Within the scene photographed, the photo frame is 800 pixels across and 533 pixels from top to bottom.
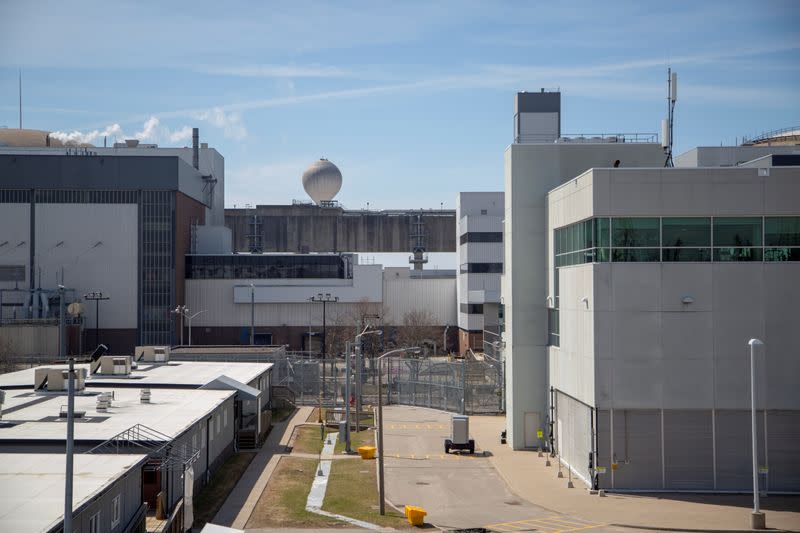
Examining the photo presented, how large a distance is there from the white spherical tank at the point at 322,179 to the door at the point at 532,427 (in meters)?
75.1

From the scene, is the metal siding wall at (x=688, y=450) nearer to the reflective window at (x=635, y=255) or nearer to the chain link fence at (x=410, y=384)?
the reflective window at (x=635, y=255)

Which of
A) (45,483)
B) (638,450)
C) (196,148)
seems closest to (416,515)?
(638,450)

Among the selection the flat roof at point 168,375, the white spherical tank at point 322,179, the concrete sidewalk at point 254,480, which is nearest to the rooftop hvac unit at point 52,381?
the flat roof at point 168,375

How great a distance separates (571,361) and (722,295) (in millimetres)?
7543

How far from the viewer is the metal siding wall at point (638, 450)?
36906mm

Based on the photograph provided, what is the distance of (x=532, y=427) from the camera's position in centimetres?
4809

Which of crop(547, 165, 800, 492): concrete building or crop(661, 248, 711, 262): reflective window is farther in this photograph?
crop(661, 248, 711, 262): reflective window

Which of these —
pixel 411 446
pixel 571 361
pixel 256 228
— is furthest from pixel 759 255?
pixel 256 228

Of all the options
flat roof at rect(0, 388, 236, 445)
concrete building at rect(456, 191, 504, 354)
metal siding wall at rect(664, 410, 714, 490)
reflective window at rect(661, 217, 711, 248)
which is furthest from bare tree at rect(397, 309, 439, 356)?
reflective window at rect(661, 217, 711, 248)

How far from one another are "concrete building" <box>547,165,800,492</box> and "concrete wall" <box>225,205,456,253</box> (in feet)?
276

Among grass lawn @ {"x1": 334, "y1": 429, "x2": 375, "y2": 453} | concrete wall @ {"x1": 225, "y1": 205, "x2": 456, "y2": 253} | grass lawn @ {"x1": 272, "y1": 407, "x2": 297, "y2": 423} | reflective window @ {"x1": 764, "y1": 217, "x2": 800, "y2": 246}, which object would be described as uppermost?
concrete wall @ {"x1": 225, "y1": 205, "x2": 456, "y2": 253}

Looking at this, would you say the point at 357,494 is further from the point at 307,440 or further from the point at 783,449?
the point at 783,449

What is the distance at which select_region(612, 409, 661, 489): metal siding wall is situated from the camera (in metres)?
36.9

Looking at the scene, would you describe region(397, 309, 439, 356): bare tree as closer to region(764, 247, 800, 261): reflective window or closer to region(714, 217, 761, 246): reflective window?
region(714, 217, 761, 246): reflective window
